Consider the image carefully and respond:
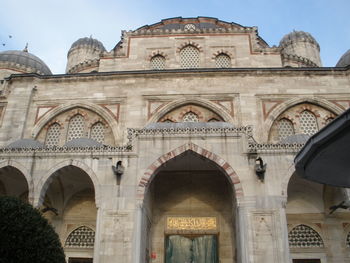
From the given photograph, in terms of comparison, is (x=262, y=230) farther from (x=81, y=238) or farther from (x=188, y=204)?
(x=81, y=238)

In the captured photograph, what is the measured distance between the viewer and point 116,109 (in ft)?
54.2

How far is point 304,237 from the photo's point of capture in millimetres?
13344

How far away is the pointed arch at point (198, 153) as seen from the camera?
11281 millimetres

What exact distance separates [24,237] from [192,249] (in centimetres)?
676

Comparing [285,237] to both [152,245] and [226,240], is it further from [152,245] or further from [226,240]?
[152,245]

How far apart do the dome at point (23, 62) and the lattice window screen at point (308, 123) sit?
1644 cm

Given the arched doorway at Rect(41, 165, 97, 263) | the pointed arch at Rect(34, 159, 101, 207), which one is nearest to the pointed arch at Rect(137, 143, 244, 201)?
the pointed arch at Rect(34, 159, 101, 207)

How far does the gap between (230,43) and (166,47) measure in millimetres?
3401

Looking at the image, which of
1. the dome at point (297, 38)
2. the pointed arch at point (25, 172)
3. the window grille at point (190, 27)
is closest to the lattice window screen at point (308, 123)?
the window grille at point (190, 27)

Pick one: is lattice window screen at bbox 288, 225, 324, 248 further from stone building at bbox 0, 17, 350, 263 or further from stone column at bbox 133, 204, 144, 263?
stone column at bbox 133, 204, 144, 263

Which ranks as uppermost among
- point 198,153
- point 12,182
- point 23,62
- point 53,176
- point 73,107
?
point 23,62

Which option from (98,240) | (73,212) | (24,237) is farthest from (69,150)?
(24,237)

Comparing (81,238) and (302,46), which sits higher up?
(302,46)

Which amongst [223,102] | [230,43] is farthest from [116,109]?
[230,43]
